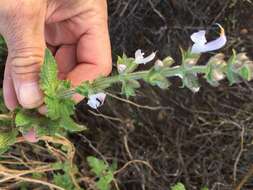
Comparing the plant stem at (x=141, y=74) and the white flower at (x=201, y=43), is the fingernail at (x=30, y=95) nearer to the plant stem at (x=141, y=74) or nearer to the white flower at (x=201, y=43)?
the plant stem at (x=141, y=74)

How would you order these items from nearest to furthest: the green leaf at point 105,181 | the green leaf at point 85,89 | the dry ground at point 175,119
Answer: the green leaf at point 85,89
the green leaf at point 105,181
the dry ground at point 175,119

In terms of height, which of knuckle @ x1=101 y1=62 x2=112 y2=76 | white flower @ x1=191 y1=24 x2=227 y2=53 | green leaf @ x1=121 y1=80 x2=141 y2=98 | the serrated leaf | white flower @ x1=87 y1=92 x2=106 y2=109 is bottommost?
knuckle @ x1=101 y1=62 x2=112 y2=76

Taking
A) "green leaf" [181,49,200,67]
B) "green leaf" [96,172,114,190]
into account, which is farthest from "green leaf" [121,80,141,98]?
"green leaf" [96,172,114,190]

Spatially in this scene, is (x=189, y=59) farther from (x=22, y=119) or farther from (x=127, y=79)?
(x=22, y=119)

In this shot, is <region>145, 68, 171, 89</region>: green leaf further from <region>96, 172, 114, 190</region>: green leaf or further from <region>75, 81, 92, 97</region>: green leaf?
<region>96, 172, 114, 190</region>: green leaf

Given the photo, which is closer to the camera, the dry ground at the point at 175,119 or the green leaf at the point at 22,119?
the green leaf at the point at 22,119

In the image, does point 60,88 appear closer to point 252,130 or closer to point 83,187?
point 83,187

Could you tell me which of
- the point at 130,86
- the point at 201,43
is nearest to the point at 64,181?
the point at 130,86

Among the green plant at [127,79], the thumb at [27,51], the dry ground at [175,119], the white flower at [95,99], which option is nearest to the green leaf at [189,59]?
the green plant at [127,79]
